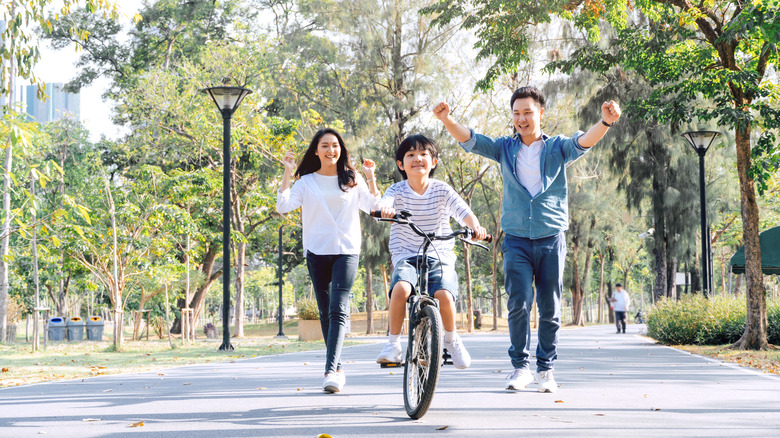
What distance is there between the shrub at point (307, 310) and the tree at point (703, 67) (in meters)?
9.49

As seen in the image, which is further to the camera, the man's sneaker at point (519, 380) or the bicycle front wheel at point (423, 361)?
the man's sneaker at point (519, 380)

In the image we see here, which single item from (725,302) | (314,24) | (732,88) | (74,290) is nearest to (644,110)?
(732,88)

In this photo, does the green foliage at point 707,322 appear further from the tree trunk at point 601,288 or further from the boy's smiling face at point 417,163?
the tree trunk at point 601,288

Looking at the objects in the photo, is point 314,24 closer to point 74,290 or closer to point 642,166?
point 642,166

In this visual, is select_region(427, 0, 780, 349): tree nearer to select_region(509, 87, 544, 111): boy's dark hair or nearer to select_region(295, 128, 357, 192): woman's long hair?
select_region(509, 87, 544, 111): boy's dark hair

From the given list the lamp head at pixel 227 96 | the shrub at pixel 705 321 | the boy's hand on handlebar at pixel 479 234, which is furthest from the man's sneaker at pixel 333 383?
the shrub at pixel 705 321

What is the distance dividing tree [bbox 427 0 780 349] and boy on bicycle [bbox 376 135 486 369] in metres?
8.31

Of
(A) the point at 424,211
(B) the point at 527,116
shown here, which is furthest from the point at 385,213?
(B) the point at 527,116

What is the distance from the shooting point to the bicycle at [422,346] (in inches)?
177

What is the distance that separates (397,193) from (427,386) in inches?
74.3

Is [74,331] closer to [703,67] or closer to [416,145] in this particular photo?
[703,67]

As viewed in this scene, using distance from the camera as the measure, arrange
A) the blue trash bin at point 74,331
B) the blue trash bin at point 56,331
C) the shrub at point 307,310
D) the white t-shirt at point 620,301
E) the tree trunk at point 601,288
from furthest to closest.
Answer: the tree trunk at point 601,288
the white t-shirt at point 620,301
the blue trash bin at point 74,331
the blue trash bin at point 56,331
the shrub at point 307,310

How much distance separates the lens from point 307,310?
22438 mm

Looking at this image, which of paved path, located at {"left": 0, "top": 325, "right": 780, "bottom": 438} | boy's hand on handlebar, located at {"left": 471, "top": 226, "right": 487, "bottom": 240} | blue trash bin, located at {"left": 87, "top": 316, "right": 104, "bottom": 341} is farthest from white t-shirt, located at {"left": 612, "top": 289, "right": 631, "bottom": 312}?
boy's hand on handlebar, located at {"left": 471, "top": 226, "right": 487, "bottom": 240}
